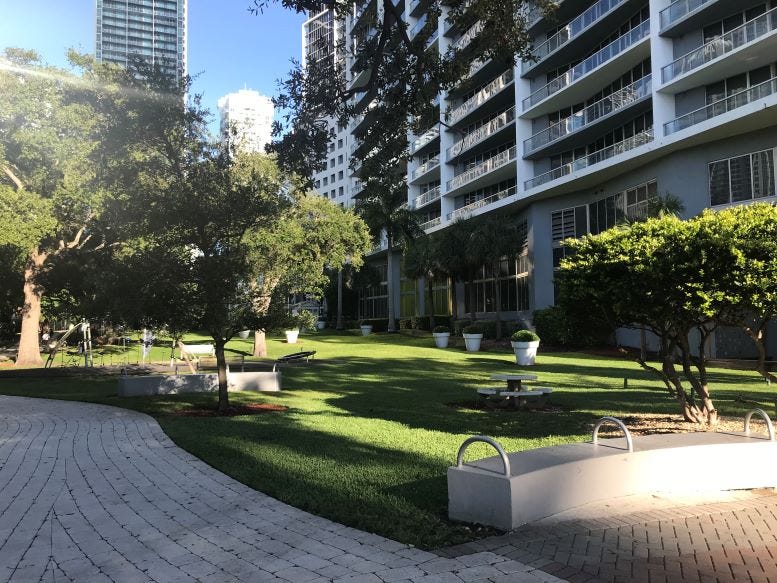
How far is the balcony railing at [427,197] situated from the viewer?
168ft

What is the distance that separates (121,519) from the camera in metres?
5.15

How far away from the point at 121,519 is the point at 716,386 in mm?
14440

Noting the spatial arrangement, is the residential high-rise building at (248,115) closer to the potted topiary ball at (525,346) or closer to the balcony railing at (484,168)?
the potted topiary ball at (525,346)

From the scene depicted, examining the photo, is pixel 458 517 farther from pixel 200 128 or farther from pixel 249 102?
pixel 249 102

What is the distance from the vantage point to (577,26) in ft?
108

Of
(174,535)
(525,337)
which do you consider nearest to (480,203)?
(525,337)

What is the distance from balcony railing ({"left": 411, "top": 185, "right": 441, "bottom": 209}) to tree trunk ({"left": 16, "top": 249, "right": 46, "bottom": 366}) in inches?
→ 1280

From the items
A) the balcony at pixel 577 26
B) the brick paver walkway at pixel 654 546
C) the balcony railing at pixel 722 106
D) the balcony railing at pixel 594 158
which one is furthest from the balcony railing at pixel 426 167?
the brick paver walkway at pixel 654 546

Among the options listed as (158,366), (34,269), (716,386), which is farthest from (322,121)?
(34,269)

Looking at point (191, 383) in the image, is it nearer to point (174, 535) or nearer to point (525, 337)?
point (174, 535)

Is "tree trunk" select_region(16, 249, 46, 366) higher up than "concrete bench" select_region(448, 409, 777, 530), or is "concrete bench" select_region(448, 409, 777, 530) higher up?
"tree trunk" select_region(16, 249, 46, 366)

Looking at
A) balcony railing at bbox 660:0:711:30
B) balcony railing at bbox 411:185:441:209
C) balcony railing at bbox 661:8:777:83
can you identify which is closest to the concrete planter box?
balcony railing at bbox 661:8:777:83

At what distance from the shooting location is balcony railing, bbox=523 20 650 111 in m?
28.4

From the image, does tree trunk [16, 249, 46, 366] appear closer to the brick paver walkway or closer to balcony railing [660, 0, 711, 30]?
the brick paver walkway
